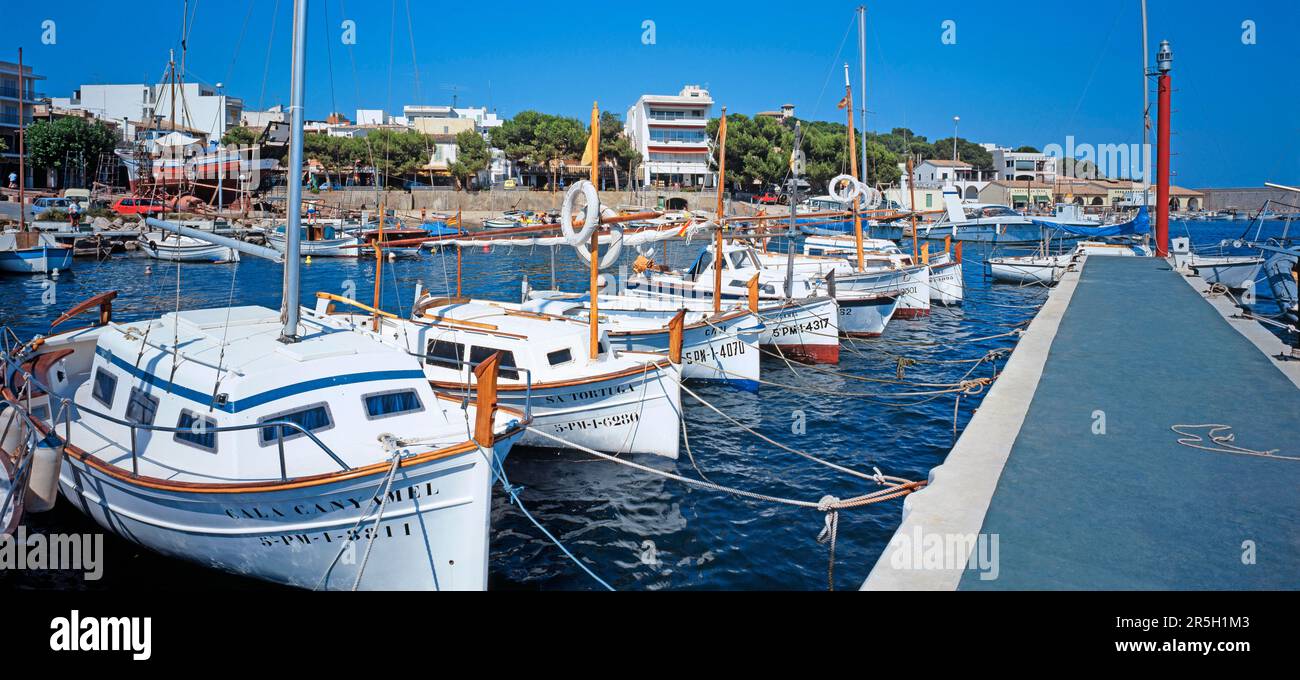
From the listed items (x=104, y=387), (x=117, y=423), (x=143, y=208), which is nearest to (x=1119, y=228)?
(x=143, y=208)

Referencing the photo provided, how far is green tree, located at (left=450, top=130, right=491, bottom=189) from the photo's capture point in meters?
100

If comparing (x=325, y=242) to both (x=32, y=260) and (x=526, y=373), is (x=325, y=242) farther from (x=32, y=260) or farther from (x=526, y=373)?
(x=526, y=373)

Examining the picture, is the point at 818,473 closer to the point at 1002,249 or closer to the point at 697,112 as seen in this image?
the point at 1002,249

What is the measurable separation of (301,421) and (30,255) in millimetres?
43852

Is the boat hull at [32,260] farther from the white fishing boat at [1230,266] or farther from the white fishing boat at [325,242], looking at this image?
the white fishing boat at [1230,266]

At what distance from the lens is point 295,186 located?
12117 millimetres

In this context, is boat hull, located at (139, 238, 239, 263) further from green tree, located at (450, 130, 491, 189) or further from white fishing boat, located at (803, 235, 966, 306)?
green tree, located at (450, 130, 491, 189)

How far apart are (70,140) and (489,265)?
49925 mm

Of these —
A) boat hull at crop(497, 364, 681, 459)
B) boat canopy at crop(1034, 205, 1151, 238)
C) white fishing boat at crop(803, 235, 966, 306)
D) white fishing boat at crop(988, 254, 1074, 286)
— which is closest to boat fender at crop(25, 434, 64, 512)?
boat hull at crop(497, 364, 681, 459)

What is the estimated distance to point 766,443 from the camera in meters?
17.9

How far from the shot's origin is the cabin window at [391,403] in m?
10.7

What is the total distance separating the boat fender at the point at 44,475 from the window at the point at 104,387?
1017 millimetres

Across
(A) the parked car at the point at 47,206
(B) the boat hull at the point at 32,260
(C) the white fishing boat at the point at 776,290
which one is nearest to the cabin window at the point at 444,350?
(C) the white fishing boat at the point at 776,290
